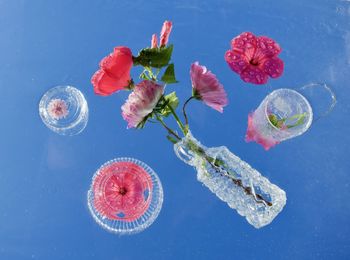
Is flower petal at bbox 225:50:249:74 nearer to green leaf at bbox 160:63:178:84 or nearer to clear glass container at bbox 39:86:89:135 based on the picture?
green leaf at bbox 160:63:178:84

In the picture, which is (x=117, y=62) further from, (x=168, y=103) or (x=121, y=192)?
(x=121, y=192)

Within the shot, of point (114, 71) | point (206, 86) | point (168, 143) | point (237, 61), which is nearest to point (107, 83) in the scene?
point (114, 71)

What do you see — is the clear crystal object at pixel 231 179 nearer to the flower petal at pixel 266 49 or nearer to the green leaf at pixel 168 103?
the green leaf at pixel 168 103

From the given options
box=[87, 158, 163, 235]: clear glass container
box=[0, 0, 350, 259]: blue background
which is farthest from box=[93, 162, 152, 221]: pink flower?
box=[0, 0, 350, 259]: blue background

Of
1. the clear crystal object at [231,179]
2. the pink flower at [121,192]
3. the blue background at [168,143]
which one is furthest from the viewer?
the blue background at [168,143]

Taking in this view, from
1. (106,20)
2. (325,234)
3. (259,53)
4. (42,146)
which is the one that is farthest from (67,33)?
(325,234)

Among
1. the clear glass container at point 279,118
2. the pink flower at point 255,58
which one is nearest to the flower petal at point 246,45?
the pink flower at point 255,58
